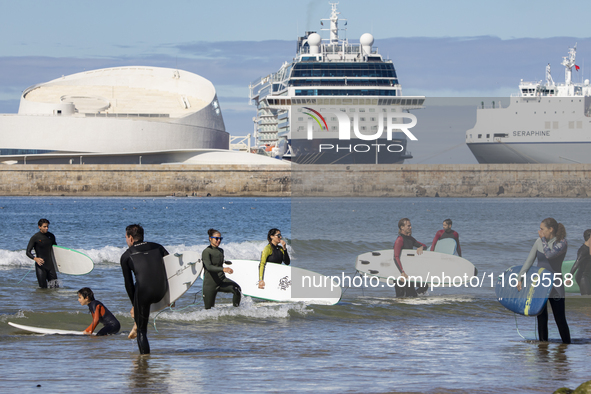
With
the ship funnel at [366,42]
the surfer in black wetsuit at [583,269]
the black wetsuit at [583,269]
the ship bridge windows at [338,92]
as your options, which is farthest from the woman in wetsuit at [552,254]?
the ship funnel at [366,42]

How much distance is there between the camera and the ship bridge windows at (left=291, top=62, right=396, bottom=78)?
84.1 metres

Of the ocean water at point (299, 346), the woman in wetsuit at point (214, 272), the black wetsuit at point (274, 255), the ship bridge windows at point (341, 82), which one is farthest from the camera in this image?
the ship bridge windows at point (341, 82)

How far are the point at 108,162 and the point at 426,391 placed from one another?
81.8m

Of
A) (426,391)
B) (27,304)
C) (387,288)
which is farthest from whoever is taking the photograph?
(387,288)

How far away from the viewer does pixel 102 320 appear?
8617 millimetres

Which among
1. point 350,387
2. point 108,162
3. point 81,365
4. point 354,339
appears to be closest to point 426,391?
point 350,387

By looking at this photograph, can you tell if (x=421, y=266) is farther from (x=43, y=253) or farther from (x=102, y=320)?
(x=43, y=253)

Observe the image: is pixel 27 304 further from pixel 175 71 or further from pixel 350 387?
pixel 175 71

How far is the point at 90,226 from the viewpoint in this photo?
35.5 metres

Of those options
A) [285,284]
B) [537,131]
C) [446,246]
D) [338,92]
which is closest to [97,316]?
[285,284]

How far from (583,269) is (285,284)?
4.38m

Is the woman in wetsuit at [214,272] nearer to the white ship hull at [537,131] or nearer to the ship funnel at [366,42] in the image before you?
the white ship hull at [537,131]

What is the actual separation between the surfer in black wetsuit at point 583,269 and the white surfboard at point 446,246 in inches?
71.9

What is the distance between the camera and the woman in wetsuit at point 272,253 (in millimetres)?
9594
